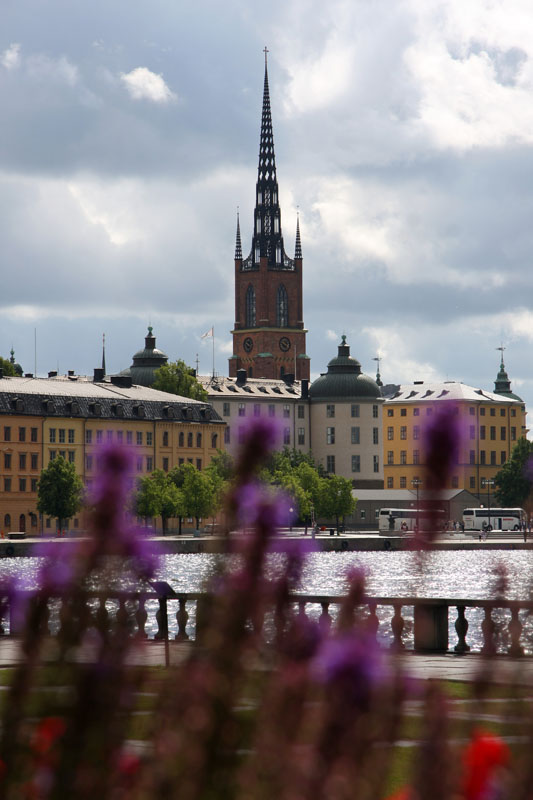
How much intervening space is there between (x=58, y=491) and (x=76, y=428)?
506 inches

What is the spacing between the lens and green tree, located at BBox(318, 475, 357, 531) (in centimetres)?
15500

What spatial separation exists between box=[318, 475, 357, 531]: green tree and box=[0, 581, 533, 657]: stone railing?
95037 millimetres

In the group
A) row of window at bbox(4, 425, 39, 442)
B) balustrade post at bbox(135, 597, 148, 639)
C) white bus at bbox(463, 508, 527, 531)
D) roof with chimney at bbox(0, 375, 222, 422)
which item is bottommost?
balustrade post at bbox(135, 597, 148, 639)

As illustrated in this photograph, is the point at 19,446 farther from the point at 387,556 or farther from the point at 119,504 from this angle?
the point at 119,504

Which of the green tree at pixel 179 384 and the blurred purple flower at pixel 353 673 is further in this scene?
the green tree at pixel 179 384

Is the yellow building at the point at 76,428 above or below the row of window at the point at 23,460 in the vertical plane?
above

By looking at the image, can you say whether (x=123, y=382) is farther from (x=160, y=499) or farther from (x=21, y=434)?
(x=160, y=499)

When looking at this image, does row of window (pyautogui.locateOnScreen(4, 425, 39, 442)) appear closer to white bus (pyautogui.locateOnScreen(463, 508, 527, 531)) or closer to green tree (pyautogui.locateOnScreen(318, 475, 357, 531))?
green tree (pyautogui.locateOnScreen(318, 475, 357, 531))

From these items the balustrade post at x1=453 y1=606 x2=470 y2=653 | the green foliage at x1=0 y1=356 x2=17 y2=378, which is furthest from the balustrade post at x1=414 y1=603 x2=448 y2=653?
the green foliage at x1=0 y1=356 x2=17 y2=378

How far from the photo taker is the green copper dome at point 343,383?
181m

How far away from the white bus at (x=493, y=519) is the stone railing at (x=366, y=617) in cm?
10458

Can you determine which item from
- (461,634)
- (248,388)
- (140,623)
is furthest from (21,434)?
(140,623)

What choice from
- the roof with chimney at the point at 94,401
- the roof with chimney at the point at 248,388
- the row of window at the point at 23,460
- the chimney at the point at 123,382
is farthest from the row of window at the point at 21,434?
the roof with chimney at the point at 248,388

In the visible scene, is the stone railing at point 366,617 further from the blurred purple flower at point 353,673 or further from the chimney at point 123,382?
the chimney at point 123,382
